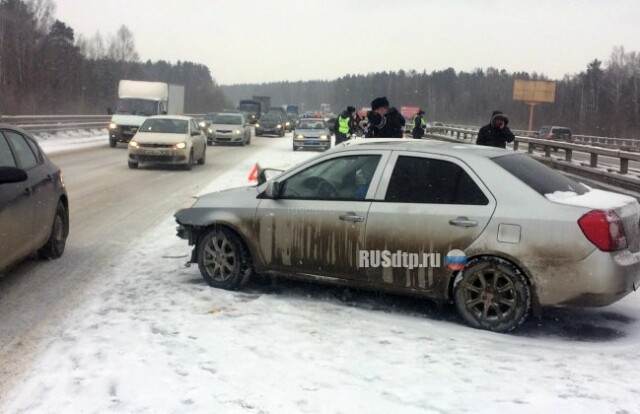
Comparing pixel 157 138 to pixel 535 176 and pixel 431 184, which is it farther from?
pixel 535 176

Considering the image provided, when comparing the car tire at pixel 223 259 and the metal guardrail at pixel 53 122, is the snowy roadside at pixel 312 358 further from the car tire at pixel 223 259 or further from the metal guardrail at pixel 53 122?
the metal guardrail at pixel 53 122

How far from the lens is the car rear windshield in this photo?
497 cm

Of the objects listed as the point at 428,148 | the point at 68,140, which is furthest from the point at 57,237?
the point at 68,140

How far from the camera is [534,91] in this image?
6419cm

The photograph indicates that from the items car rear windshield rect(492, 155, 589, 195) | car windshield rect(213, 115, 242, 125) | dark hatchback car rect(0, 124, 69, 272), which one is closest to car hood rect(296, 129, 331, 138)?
car windshield rect(213, 115, 242, 125)

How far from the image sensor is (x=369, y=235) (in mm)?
5188

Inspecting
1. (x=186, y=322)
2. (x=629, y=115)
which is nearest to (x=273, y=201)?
(x=186, y=322)

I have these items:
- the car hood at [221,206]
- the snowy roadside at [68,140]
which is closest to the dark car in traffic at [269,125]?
the snowy roadside at [68,140]

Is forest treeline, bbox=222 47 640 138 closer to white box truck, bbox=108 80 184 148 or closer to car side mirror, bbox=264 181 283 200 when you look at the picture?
white box truck, bbox=108 80 184 148

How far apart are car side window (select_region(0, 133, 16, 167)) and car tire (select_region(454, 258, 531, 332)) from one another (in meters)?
4.45

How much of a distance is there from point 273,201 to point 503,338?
2.35m

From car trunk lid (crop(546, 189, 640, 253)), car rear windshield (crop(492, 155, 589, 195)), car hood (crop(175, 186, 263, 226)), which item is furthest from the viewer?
car hood (crop(175, 186, 263, 226))

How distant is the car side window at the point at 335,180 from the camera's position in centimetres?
543

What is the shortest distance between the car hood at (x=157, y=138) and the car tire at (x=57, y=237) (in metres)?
10.6
